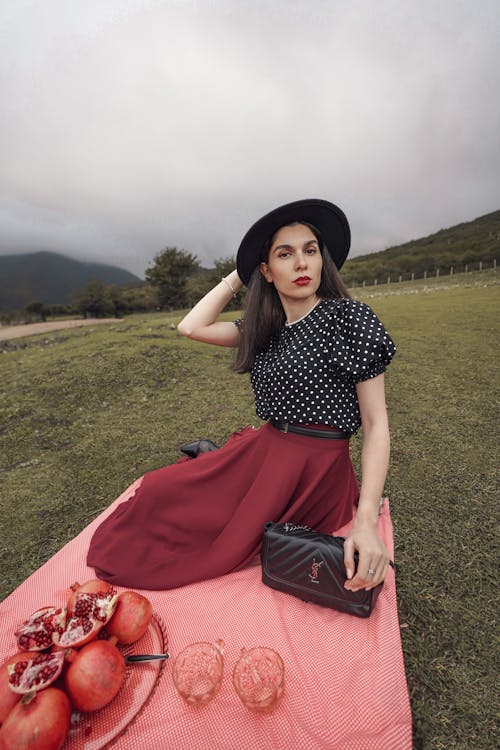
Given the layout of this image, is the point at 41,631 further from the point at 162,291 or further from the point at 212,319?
the point at 162,291

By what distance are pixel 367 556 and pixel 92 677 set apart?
1.38 meters

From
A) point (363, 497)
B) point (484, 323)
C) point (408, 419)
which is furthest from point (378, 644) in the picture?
point (484, 323)

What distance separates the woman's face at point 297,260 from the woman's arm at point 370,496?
28.4 inches

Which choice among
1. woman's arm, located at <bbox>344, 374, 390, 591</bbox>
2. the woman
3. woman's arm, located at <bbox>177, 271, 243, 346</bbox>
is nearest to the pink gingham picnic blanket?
the woman

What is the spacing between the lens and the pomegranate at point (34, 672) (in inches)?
56.1

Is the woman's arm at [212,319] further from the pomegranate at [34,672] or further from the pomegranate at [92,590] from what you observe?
the pomegranate at [34,672]

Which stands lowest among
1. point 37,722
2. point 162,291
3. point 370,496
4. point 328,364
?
point 37,722

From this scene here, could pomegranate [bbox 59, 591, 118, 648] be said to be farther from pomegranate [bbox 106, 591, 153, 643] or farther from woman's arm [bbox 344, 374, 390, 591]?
woman's arm [bbox 344, 374, 390, 591]

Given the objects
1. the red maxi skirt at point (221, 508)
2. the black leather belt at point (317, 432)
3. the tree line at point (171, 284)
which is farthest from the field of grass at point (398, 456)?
the tree line at point (171, 284)

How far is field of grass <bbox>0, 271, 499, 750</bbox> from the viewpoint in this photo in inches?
86.8

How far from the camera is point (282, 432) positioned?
94.0 inches

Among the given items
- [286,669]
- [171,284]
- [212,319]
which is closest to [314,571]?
[286,669]

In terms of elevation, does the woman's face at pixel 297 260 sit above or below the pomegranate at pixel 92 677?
above

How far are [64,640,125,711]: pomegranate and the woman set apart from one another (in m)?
0.87
